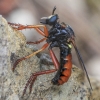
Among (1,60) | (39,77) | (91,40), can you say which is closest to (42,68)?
(39,77)

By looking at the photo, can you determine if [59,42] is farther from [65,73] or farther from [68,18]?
[68,18]

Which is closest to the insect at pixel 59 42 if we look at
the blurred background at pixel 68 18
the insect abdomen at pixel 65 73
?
the insect abdomen at pixel 65 73

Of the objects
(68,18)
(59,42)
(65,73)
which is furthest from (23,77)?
(68,18)

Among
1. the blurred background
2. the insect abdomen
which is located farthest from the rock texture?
the blurred background

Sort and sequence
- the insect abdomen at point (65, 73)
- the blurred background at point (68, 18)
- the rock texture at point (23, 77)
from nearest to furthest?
the rock texture at point (23, 77) < the insect abdomen at point (65, 73) < the blurred background at point (68, 18)

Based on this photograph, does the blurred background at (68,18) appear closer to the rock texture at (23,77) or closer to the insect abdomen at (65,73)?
the insect abdomen at (65,73)

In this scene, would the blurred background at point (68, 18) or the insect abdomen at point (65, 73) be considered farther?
the blurred background at point (68, 18)

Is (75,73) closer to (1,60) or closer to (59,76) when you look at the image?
(59,76)
